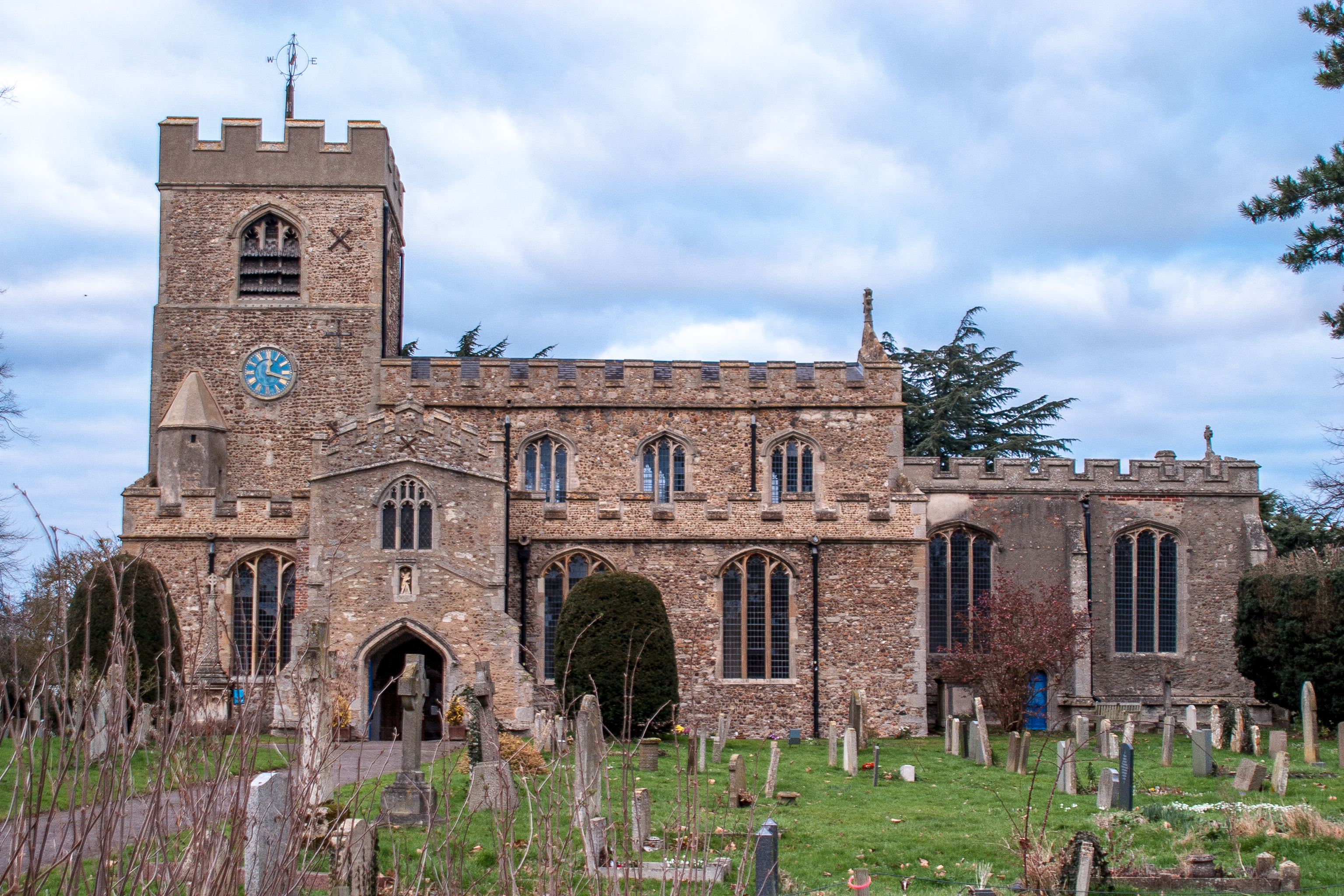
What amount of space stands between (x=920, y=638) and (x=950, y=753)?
3059 mm

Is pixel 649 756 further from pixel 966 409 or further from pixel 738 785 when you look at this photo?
pixel 966 409

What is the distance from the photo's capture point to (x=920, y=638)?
73.4 feet

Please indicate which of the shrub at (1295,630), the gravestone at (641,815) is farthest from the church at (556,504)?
the gravestone at (641,815)

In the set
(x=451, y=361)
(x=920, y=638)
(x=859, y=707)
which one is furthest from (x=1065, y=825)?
(x=451, y=361)

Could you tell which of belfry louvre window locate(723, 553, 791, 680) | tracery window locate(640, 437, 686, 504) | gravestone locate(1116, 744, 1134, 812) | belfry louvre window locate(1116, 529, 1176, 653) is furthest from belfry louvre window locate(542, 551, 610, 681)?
gravestone locate(1116, 744, 1134, 812)

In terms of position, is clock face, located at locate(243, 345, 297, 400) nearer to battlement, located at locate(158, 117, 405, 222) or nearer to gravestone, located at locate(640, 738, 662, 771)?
battlement, located at locate(158, 117, 405, 222)

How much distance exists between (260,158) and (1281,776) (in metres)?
20.9

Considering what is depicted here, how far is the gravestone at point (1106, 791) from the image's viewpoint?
509 inches

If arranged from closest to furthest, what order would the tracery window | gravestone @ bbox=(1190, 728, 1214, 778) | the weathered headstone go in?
gravestone @ bbox=(1190, 728, 1214, 778), the weathered headstone, the tracery window

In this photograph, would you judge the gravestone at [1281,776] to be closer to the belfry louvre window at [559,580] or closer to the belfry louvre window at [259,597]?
the belfry louvre window at [559,580]

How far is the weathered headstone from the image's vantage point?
57.3 ft

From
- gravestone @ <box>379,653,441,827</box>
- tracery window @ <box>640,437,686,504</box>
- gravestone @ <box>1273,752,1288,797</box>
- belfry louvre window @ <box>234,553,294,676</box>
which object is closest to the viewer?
gravestone @ <box>379,653,441,827</box>

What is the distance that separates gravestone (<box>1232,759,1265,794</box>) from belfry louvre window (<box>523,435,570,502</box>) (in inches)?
536

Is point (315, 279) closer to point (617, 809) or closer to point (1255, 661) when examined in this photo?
point (617, 809)
